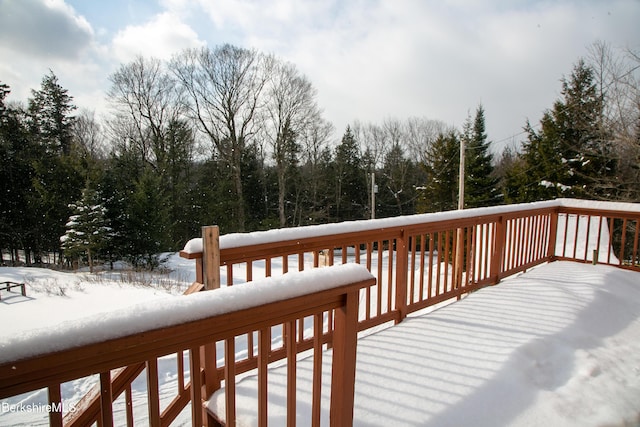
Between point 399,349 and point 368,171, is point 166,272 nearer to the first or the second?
point 399,349

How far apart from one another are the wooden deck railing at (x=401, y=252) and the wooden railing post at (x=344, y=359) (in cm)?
6

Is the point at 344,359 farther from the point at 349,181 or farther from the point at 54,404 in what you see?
the point at 349,181

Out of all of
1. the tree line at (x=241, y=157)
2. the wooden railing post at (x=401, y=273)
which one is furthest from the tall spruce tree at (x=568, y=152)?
the wooden railing post at (x=401, y=273)

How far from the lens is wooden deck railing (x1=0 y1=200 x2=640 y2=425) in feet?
6.00

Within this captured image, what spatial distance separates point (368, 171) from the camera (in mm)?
24062

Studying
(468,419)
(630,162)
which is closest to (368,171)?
(630,162)

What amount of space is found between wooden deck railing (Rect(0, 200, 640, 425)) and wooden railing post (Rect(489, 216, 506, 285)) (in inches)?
0.4

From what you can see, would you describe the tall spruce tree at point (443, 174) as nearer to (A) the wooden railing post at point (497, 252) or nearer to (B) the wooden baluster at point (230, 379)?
(A) the wooden railing post at point (497, 252)

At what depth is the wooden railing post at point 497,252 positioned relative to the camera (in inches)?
146

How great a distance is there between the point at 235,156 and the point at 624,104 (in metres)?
16.7

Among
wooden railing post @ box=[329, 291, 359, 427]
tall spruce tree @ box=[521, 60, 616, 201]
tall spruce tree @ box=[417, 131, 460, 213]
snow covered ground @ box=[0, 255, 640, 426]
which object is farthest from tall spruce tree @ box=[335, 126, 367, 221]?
wooden railing post @ box=[329, 291, 359, 427]

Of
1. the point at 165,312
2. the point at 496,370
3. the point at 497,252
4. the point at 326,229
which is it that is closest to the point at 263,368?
the point at 165,312

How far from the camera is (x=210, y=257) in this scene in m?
1.83

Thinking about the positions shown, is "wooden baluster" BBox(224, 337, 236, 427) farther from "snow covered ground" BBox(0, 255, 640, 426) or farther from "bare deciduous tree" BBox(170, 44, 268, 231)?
"bare deciduous tree" BBox(170, 44, 268, 231)
